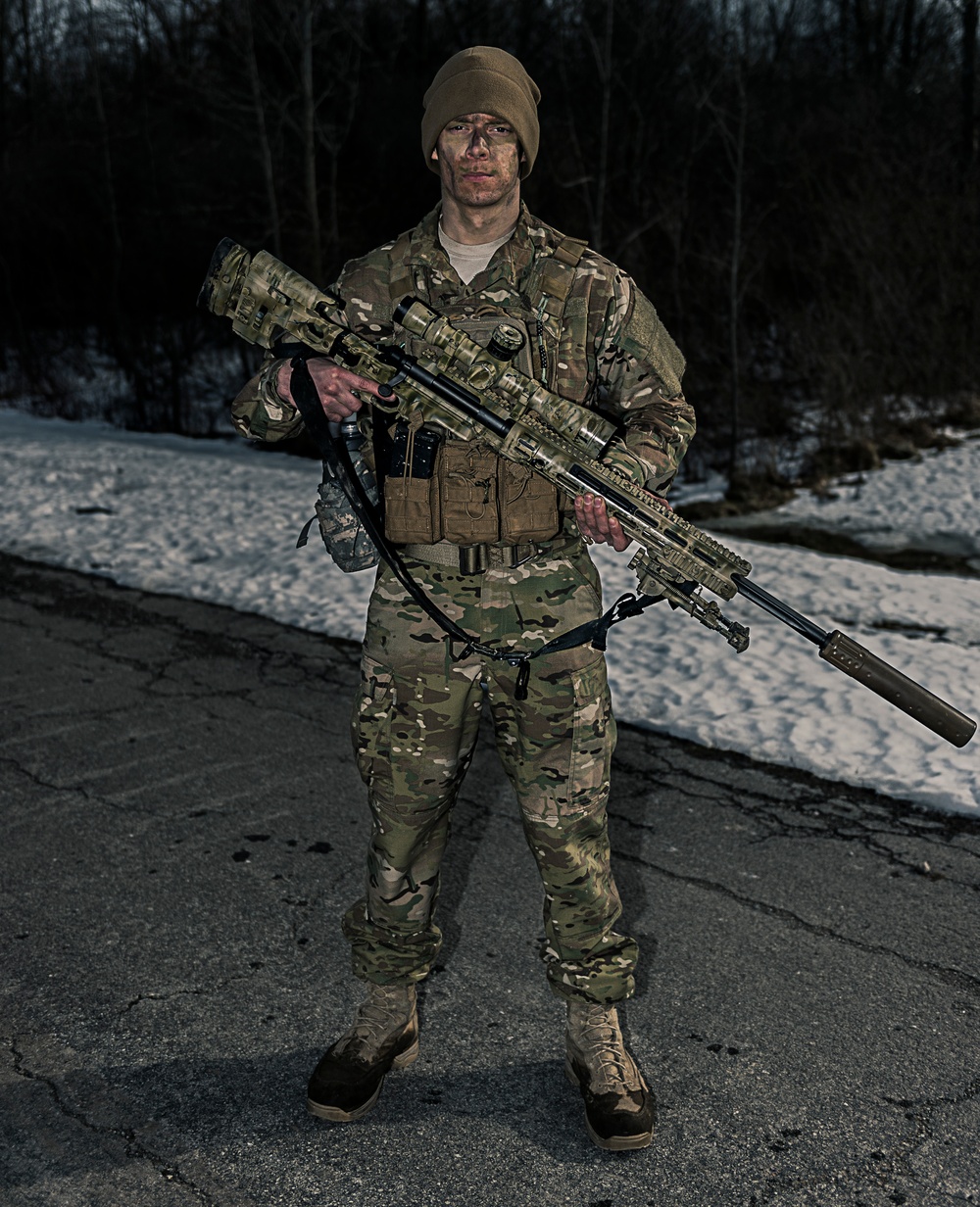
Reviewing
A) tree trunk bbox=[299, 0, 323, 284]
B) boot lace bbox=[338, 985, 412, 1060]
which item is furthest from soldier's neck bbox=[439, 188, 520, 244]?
tree trunk bbox=[299, 0, 323, 284]

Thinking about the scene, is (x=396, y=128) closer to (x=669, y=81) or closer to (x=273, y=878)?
(x=669, y=81)

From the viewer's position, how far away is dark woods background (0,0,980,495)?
45.8 feet

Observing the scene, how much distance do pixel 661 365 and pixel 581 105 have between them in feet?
66.4

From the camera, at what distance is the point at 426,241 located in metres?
2.49

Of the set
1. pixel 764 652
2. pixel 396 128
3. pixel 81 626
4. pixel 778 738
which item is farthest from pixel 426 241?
pixel 396 128

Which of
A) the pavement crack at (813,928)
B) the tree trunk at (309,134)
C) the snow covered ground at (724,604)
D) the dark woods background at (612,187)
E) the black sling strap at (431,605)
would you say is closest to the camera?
the black sling strap at (431,605)

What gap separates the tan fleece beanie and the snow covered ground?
2.82 metres

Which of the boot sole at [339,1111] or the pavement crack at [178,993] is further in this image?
the pavement crack at [178,993]

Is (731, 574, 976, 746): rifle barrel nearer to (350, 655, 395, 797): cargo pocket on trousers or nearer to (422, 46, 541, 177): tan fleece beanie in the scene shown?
(350, 655, 395, 797): cargo pocket on trousers

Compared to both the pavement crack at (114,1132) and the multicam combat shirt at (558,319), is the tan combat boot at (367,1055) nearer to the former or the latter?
the pavement crack at (114,1132)

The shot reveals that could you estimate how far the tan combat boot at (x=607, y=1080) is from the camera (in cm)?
244

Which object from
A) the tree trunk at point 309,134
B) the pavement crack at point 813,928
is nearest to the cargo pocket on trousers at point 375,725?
the pavement crack at point 813,928

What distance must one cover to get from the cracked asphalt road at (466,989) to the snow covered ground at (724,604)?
1.21ft

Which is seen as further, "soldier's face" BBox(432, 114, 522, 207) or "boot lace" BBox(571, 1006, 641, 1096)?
"boot lace" BBox(571, 1006, 641, 1096)
